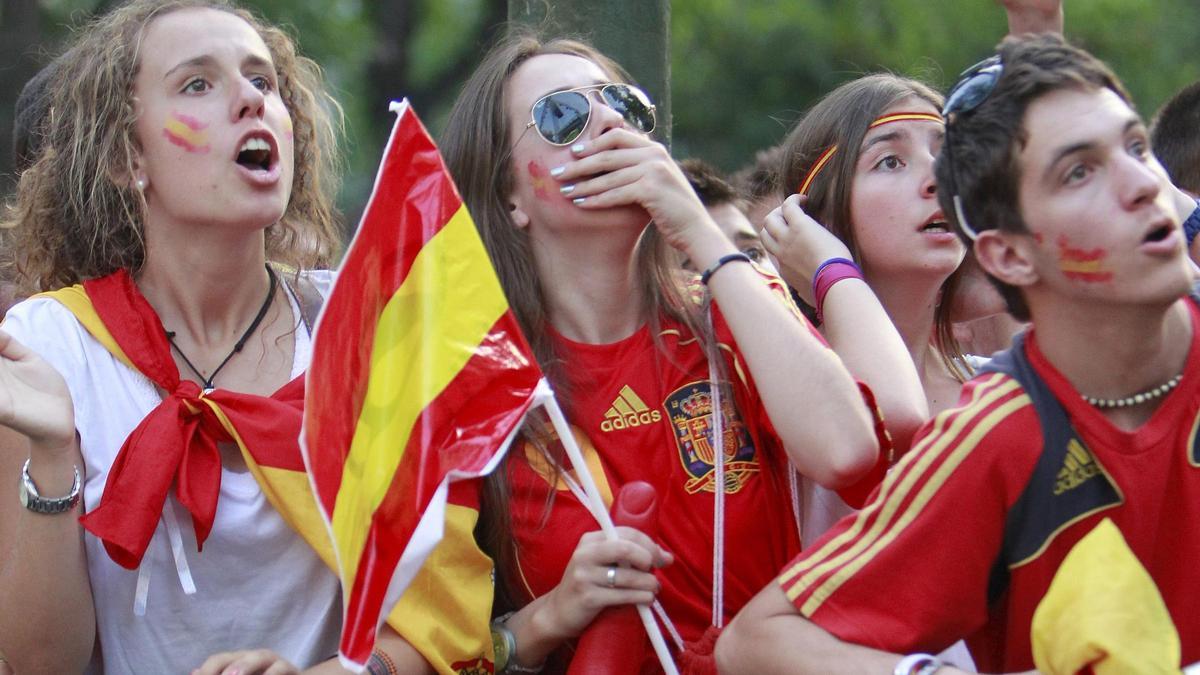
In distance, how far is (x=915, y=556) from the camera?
8.66 feet

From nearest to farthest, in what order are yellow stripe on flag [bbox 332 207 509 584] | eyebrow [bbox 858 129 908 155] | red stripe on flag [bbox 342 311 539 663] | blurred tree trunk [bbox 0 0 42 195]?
red stripe on flag [bbox 342 311 539 663]
yellow stripe on flag [bbox 332 207 509 584]
eyebrow [bbox 858 129 908 155]
blurred tree trunk [bbox 0 0 42 195]

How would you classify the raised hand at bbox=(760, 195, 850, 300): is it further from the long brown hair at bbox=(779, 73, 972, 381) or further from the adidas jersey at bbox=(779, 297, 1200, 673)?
the adidas jersey at bbox=(779, 297, 1200, 673)

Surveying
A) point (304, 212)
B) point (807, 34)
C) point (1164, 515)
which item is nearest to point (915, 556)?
point (1164, 515)

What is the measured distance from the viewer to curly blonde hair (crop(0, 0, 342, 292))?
3695mm

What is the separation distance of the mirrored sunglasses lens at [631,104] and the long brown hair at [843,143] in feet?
1.59

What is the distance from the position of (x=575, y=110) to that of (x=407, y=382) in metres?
0.88

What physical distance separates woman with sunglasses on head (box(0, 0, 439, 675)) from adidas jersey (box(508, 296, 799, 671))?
0.41 m

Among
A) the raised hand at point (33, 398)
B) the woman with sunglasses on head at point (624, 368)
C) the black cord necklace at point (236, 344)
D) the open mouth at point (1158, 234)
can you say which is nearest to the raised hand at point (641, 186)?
the woman with sunglasses on head at point (624, 368)

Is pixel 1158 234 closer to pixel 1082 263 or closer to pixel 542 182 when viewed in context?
pixel 1082 263

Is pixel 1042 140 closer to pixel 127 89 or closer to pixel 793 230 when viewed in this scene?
pixel 793 230

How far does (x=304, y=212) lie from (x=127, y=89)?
630mm

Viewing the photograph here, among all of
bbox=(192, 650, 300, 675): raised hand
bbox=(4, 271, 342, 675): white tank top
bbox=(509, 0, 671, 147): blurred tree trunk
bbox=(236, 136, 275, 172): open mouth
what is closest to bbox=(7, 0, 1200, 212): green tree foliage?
bbox=(509, 0, 671, 147): blurred tree trunk

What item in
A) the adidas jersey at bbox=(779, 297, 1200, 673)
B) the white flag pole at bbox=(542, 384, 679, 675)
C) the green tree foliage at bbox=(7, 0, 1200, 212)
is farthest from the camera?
the green tree foliage at bbox=(7, 0, 1200, 212)

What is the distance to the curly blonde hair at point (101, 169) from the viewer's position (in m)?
3.70
